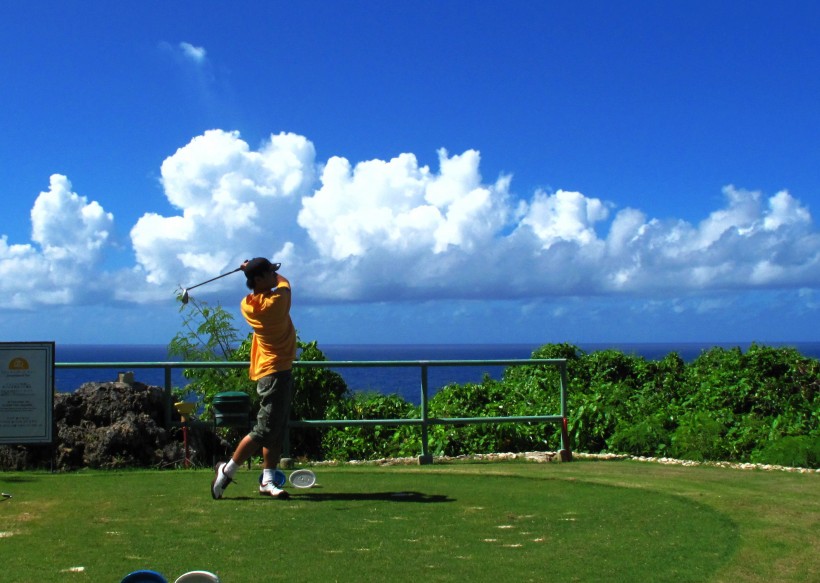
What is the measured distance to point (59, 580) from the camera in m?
5.10

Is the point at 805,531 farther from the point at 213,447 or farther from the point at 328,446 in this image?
the point at 328,446

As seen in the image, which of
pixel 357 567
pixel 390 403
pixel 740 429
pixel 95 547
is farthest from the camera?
pixel 390 403

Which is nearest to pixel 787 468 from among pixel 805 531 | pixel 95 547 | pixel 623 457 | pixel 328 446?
pixel 623 457

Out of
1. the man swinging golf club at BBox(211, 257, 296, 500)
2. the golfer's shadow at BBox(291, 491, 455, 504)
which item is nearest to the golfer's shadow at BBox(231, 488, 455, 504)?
the golfer's shadow at BBox(291, 491, 455, 504)

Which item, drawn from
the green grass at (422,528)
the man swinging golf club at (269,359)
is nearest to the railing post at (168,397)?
the green grass at (422,528)

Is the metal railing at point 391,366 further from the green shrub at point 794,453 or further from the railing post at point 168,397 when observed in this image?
the green shrub at point 794,453

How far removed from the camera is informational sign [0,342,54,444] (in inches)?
371

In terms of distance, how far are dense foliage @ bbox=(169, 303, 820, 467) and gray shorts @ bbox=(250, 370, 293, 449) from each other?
287 cm

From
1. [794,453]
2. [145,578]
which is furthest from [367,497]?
[794,453]

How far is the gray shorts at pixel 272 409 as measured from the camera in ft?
26.3

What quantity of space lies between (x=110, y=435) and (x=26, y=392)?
4.13ft

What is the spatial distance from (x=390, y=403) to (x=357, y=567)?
10.1 metres

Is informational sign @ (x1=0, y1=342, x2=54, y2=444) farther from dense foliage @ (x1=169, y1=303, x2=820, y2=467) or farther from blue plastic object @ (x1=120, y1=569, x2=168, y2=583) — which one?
blue plastic object @ (x1=120, y1=569, x2=168, y2=583)

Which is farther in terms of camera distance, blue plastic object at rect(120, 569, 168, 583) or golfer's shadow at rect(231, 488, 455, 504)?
golfer's shadow at rect(231, 488, 455, 504)
